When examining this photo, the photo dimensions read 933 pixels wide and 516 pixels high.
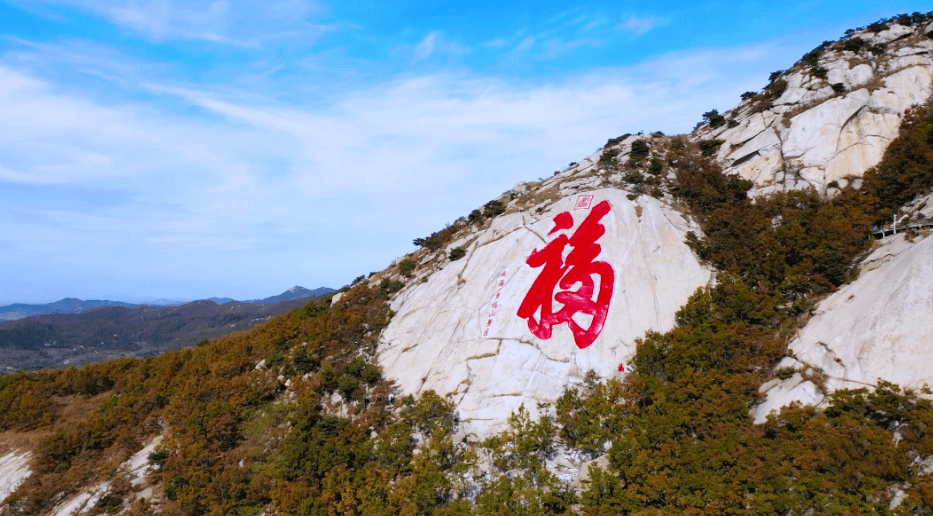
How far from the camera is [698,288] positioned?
1977cm

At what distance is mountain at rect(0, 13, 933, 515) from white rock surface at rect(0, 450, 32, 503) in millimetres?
157

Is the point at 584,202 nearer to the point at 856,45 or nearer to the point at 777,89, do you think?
the point at 777,89

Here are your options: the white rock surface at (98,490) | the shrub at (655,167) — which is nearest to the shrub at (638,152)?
the shrub at (655,167)

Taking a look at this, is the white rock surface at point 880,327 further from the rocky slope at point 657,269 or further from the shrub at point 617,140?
the shrub at point 617,140

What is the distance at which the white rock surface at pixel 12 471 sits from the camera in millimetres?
20328

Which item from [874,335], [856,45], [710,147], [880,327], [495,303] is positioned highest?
[856,45]

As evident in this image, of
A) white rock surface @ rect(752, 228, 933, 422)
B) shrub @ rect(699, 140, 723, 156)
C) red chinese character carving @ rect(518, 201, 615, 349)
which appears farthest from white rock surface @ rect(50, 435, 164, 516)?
shrub @ rect(699, 140, 723, 156)

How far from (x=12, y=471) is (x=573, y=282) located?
2886 centimetres

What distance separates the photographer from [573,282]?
2123 cm

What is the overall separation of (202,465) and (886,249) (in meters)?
29.2

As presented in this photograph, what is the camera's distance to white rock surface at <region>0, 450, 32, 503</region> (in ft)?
66.7

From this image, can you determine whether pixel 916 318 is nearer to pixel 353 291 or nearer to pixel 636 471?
pixel 636 471

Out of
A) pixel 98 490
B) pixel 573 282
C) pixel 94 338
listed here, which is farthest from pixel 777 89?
pixel 94 338

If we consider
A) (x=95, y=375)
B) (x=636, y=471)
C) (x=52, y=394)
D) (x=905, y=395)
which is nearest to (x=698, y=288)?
(x=905, y=395)
